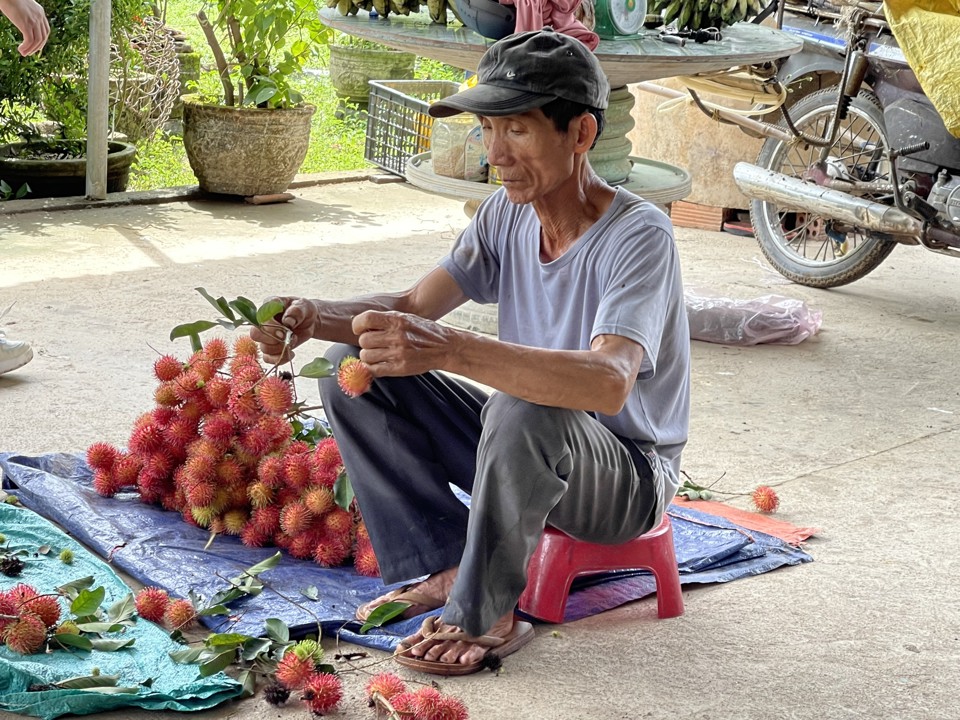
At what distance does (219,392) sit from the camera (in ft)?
9.32

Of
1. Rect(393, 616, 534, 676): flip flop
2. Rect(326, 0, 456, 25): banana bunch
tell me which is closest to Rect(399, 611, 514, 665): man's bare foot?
Rect(393, 616, 534, 676): flip flop

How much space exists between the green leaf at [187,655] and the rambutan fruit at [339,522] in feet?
1.67

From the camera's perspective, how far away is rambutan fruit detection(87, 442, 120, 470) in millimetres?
3043

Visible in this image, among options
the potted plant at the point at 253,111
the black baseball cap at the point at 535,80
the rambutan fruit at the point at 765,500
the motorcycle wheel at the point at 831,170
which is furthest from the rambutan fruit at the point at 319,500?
the potted plant at the point at 253,111

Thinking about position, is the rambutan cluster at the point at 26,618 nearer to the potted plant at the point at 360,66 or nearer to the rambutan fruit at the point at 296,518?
the rambutan fruit at the point at 296,518

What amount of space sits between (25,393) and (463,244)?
5.61ft

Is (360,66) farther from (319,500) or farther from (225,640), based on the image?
(225,640)

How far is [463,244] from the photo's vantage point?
2715mm

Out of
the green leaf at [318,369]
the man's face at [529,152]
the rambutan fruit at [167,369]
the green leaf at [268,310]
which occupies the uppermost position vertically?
the man's face at [529,152]

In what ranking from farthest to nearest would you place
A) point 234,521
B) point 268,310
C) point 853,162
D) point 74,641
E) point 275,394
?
point 853,162 → point 234,521 → point 275,394 → point 268,310 → point 74,641

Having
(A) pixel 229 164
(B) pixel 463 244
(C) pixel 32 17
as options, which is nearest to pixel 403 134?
(A) pixel 229 164

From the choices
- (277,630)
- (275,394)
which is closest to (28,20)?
(275,394)

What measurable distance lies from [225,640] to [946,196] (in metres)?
3.46

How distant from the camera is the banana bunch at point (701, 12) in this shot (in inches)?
175
